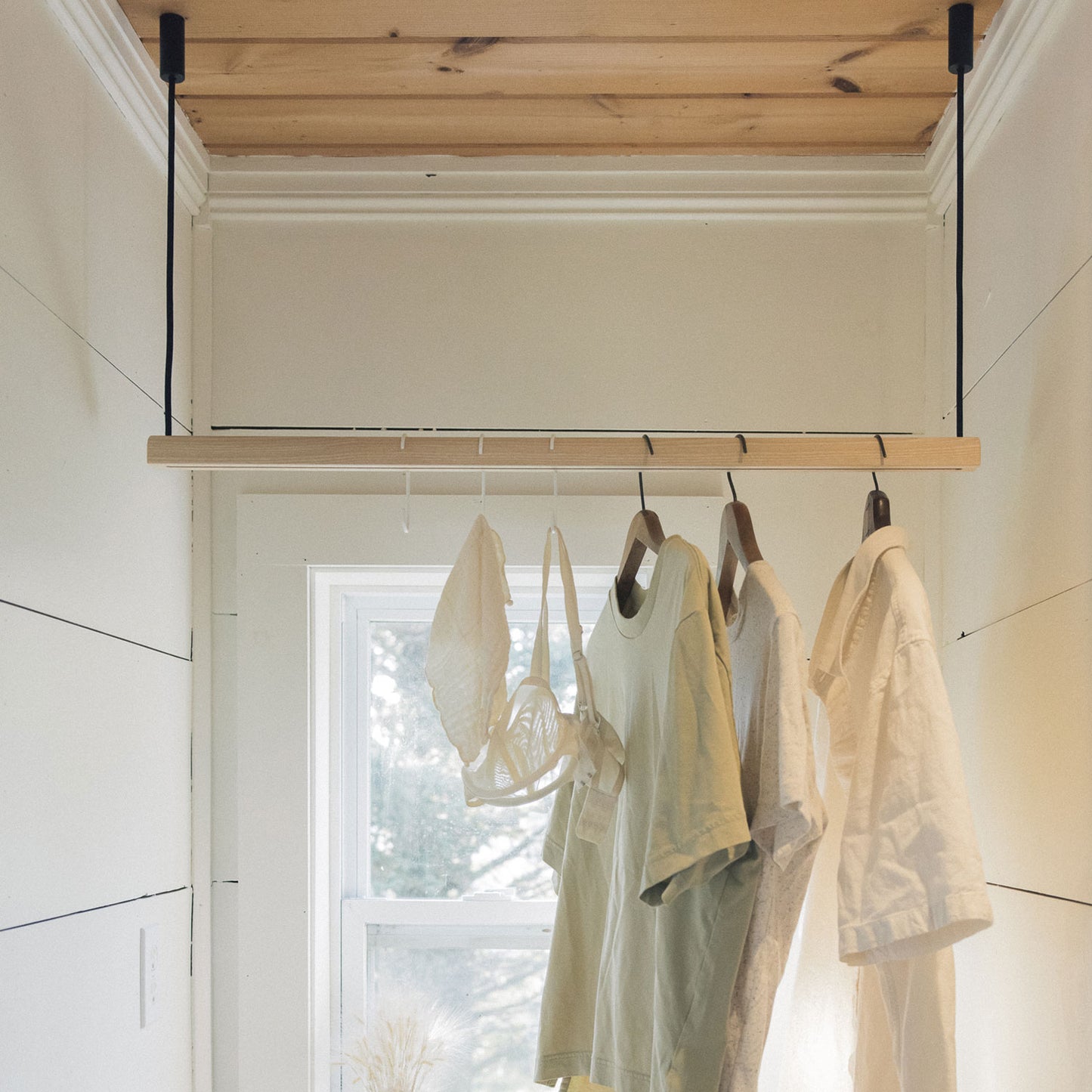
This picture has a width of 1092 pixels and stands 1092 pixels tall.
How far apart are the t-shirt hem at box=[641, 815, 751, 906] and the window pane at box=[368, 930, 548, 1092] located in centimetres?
77

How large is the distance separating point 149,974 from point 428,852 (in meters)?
0.50

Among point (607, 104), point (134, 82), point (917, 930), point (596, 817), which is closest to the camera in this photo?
point (917, 930)

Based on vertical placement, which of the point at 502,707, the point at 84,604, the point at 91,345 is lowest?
the point at 502,707

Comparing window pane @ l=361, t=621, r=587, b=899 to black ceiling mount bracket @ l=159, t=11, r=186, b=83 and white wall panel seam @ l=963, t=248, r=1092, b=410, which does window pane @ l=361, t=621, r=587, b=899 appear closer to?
white wall panel seam @ l=963, t=248, r=1092, b=410

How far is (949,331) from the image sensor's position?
1654 mm

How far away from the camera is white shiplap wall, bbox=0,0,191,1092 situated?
3.58 ft

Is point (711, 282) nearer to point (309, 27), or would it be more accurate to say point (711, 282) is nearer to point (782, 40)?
point (782, 40)

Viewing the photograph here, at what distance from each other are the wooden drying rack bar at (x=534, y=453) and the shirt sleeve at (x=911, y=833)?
0.73 ft

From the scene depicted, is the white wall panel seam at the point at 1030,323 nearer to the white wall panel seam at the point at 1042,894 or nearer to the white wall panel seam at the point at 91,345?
the white wall panel seam at the point at 1042,894

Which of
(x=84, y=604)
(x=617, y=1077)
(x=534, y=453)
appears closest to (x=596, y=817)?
(x=617, y=1077)

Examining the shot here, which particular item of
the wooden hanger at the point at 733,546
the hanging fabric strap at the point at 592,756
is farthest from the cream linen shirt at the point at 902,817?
the hanging fabric strap at the point at 592,756

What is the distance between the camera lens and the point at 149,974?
1410 millimetres

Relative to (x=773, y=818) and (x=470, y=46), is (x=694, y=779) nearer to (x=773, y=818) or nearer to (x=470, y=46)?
(x=773, y=818)

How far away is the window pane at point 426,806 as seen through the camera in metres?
1.80
